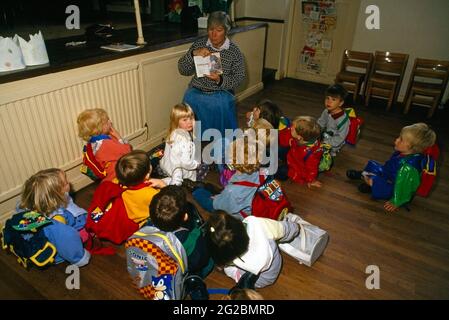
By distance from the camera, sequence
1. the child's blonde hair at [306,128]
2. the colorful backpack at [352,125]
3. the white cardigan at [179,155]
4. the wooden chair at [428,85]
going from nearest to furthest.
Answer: the white cardigan at [179,155] < the child's blonde hair at [306,128] < the colorful backpack at [352,125] < the wooden chair at [428,85]

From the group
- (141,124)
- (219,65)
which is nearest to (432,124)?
(219,65)

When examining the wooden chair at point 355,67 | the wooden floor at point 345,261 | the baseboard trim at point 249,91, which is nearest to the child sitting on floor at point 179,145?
the wooden floor at point 345,261

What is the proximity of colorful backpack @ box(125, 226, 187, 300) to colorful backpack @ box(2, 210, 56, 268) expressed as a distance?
50cm

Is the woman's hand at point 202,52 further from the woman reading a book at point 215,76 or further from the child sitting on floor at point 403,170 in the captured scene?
the child sitting on floor at point 403,170

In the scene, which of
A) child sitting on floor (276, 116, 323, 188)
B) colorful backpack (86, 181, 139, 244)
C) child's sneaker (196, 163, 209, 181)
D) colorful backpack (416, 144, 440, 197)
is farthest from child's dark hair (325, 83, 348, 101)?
colorful backpack (86, 181, 139, 244)

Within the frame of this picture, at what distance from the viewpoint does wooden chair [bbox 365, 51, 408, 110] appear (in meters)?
4.44

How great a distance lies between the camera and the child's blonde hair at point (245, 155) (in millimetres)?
1959

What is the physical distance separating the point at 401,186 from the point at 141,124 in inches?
92.3

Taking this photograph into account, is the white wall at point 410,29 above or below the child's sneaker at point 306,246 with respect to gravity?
above

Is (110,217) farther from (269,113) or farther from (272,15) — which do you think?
(272,15)

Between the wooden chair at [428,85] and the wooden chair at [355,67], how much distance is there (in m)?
0.62

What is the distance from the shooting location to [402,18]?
14.7ft
